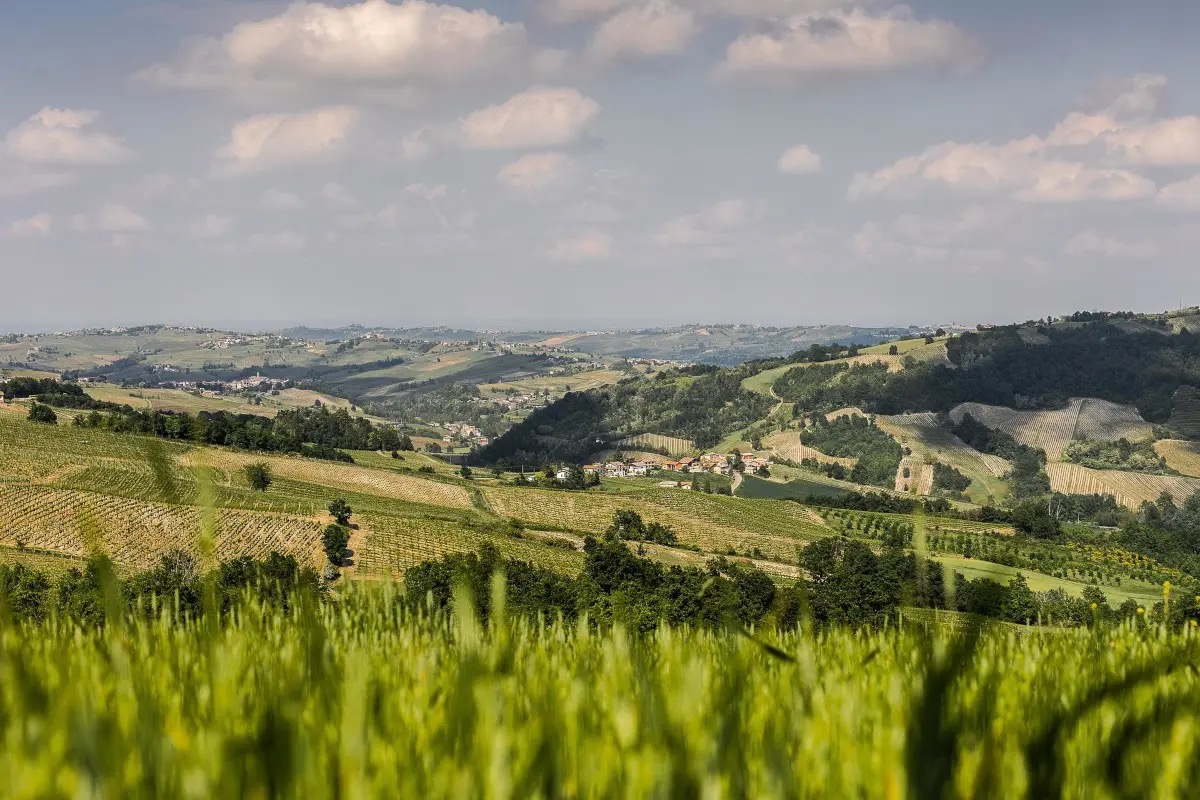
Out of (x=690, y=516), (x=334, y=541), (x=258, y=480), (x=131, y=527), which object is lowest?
(x=690, y=516)

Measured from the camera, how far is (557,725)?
184 cm

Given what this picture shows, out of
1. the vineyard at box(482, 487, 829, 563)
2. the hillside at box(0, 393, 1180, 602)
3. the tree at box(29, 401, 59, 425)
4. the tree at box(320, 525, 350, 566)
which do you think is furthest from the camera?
the tree at box(29, 401, 59, 425)

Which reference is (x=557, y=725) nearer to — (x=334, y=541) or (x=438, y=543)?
(x=334, y=541)

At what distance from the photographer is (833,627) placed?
4316 millimetres

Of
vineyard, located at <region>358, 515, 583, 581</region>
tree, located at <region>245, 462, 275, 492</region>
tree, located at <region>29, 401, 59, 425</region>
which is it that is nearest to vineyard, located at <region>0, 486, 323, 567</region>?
vineyard, located at <region>358, 515, 583, 581</region>

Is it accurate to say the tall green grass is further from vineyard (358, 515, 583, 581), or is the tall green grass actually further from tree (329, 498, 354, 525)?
tree (329, 498, 354, 525)

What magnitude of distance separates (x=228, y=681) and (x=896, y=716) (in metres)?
1.51

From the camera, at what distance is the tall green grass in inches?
55.8

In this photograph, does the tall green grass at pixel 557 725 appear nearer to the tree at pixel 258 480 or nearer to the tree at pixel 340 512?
the tree at pixel 340 512

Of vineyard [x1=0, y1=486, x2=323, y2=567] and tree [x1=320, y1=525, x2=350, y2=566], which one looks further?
tree [x1=320, y1=525, x2=350, y2=566]

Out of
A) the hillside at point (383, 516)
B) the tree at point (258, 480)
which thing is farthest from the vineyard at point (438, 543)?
the tree at point (258, 480)

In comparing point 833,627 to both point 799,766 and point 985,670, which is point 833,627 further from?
point 799,766

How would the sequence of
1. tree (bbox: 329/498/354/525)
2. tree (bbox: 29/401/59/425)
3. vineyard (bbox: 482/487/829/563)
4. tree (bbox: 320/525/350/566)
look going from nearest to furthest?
tree (bbox: 320/525/350/566) → tree (bbox: 329/498/354/525) → vineyard (bbox: 482/487/829/563) → tree (bbox: 29/401/59/425)

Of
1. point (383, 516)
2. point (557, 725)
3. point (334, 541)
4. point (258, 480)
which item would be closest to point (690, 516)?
point (383, 516)
